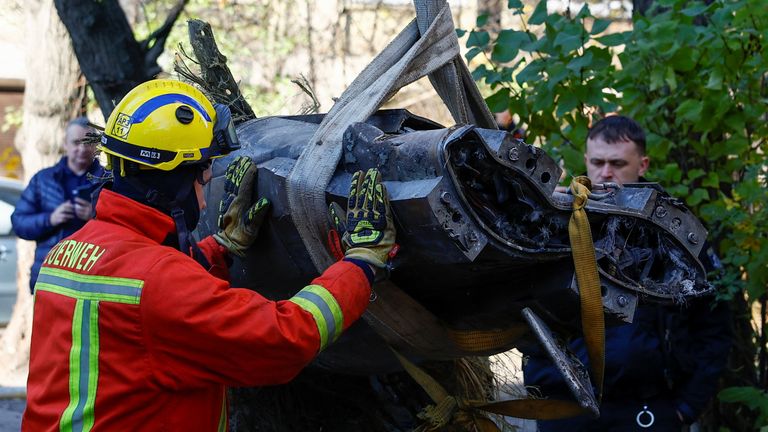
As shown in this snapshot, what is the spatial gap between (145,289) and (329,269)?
1.51 ft

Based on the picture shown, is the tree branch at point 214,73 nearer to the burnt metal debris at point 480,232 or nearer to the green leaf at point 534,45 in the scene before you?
the burnt metal debris at point 480,232

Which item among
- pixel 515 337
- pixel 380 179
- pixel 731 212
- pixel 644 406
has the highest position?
pixel 380 179

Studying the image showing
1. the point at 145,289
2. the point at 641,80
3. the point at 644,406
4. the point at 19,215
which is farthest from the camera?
the point at 19,215

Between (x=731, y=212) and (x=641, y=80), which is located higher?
(x=641, y=80)

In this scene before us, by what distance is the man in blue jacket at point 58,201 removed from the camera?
18.7 ft

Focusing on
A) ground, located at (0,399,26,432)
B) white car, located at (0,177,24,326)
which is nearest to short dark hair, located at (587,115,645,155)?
ground, located at (0,399,26,432)

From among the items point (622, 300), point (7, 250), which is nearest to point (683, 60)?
point (622, 300)

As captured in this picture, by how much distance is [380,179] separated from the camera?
2.51 m

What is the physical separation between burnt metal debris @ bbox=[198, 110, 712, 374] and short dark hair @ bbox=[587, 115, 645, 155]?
1.16 metres

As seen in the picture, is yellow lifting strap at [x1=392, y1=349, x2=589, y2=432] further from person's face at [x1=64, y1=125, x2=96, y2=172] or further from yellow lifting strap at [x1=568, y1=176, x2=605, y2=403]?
person's face at [x1=64, y1=125, x2=96, y2=172]

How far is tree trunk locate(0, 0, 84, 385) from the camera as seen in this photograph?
809 centimetres

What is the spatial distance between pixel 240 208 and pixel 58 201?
10.7ft

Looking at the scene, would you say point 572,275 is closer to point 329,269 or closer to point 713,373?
point 329,269

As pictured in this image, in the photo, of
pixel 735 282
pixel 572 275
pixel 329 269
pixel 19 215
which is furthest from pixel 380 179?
pixel 19 215
